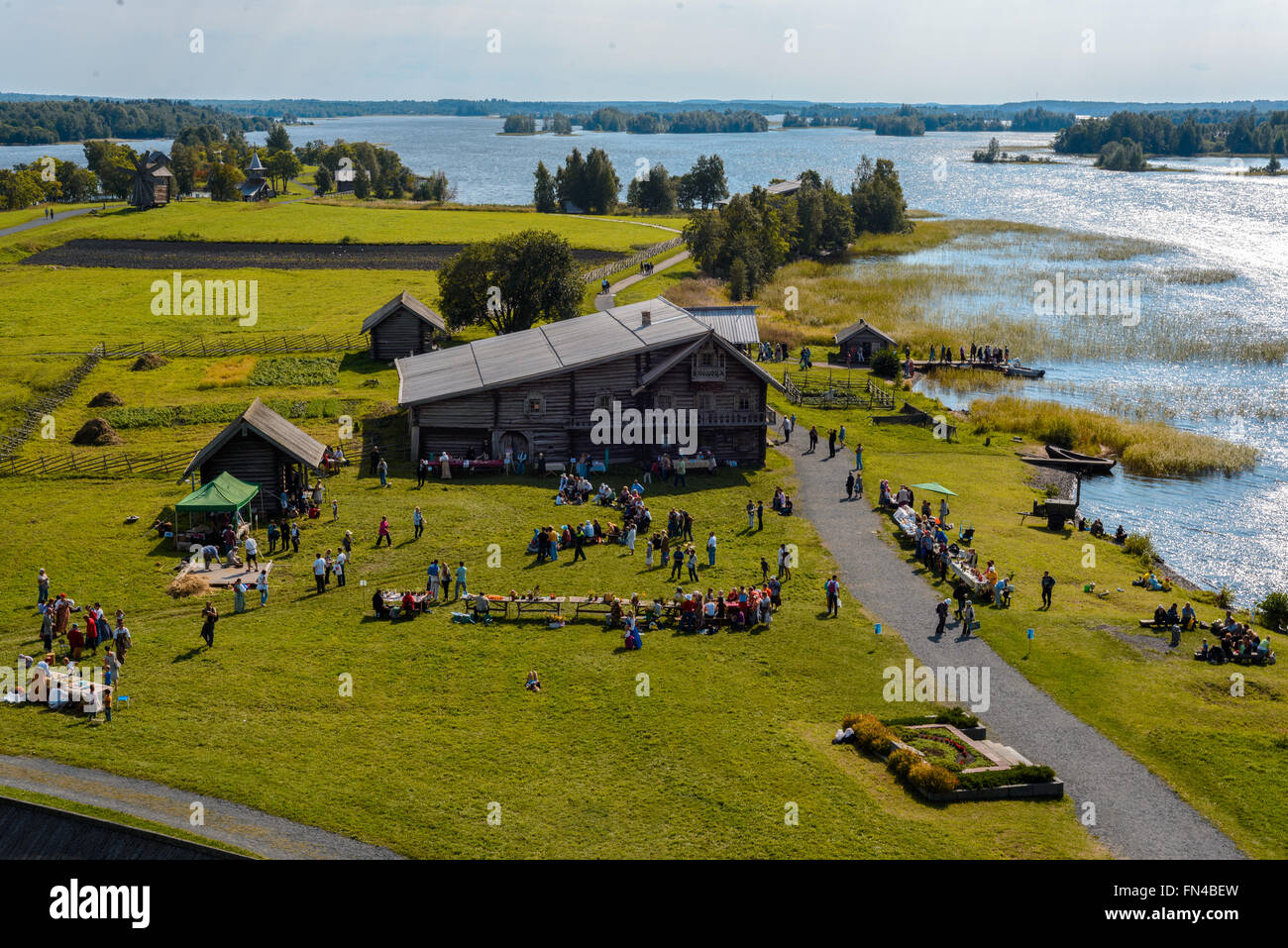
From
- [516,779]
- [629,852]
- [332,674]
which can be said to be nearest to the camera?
[629,852]

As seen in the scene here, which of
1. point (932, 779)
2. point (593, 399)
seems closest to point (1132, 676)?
point (932, 779)

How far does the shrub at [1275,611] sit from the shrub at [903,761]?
19.0m

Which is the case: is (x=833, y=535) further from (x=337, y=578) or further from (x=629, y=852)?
(x=629, y=852)

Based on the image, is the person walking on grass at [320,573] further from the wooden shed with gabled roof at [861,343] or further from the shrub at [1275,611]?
the wooden shed with gabled roof at [861,343]

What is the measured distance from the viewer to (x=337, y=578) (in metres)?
36.1

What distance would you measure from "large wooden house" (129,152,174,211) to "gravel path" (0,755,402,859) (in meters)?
126

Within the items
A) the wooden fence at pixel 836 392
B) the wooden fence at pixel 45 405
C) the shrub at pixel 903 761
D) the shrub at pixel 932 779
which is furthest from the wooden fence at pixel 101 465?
the shrub at pixel 932 779

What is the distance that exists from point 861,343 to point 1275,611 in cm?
3923

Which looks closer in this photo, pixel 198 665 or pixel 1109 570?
pixel 198 665

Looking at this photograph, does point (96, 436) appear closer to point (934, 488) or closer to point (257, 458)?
point (257, 458)

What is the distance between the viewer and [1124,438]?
57688mm

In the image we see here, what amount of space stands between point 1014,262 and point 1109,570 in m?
81.0

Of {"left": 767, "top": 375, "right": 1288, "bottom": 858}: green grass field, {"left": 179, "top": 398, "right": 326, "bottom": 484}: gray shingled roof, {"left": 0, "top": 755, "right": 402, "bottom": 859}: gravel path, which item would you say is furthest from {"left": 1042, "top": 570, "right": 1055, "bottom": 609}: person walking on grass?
{"left": 179, "top": 398, "right": 326, "bottom": 484}: gray shingled roof
